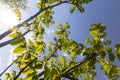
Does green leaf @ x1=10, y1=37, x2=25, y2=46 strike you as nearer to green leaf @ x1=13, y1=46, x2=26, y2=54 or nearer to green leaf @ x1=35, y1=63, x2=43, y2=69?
green leaf @ x1=13, y1=46, x2=26, y2=54

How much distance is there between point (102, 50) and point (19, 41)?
1214mm

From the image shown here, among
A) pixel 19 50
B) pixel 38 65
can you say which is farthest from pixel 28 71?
pixel 19 50

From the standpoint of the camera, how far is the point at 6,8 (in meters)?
12.9

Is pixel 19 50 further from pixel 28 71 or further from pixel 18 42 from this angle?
pixel 28 71

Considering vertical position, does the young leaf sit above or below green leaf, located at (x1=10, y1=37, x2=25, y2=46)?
below

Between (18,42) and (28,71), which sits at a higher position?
(18,42)

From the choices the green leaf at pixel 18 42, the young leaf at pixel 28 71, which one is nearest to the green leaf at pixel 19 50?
the green leaf at pixel 18 42

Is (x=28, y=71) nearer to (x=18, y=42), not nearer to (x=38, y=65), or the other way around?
(x=38, y=65)

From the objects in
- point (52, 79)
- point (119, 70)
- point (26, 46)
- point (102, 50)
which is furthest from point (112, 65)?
point (26, 46)

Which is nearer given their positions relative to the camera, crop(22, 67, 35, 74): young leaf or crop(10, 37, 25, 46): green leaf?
crop(22, 67, 35, 74): young leaf

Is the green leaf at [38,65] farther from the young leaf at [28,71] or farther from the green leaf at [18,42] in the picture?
the green leaf at [18,42]

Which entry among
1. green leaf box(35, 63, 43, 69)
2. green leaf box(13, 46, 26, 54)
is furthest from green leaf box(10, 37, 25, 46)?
green leaf box(35, 63, 43, 69)

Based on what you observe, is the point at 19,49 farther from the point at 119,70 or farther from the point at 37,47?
the point at 119,70

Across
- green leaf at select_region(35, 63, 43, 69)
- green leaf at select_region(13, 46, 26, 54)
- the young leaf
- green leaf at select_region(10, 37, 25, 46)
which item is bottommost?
the young leaf
